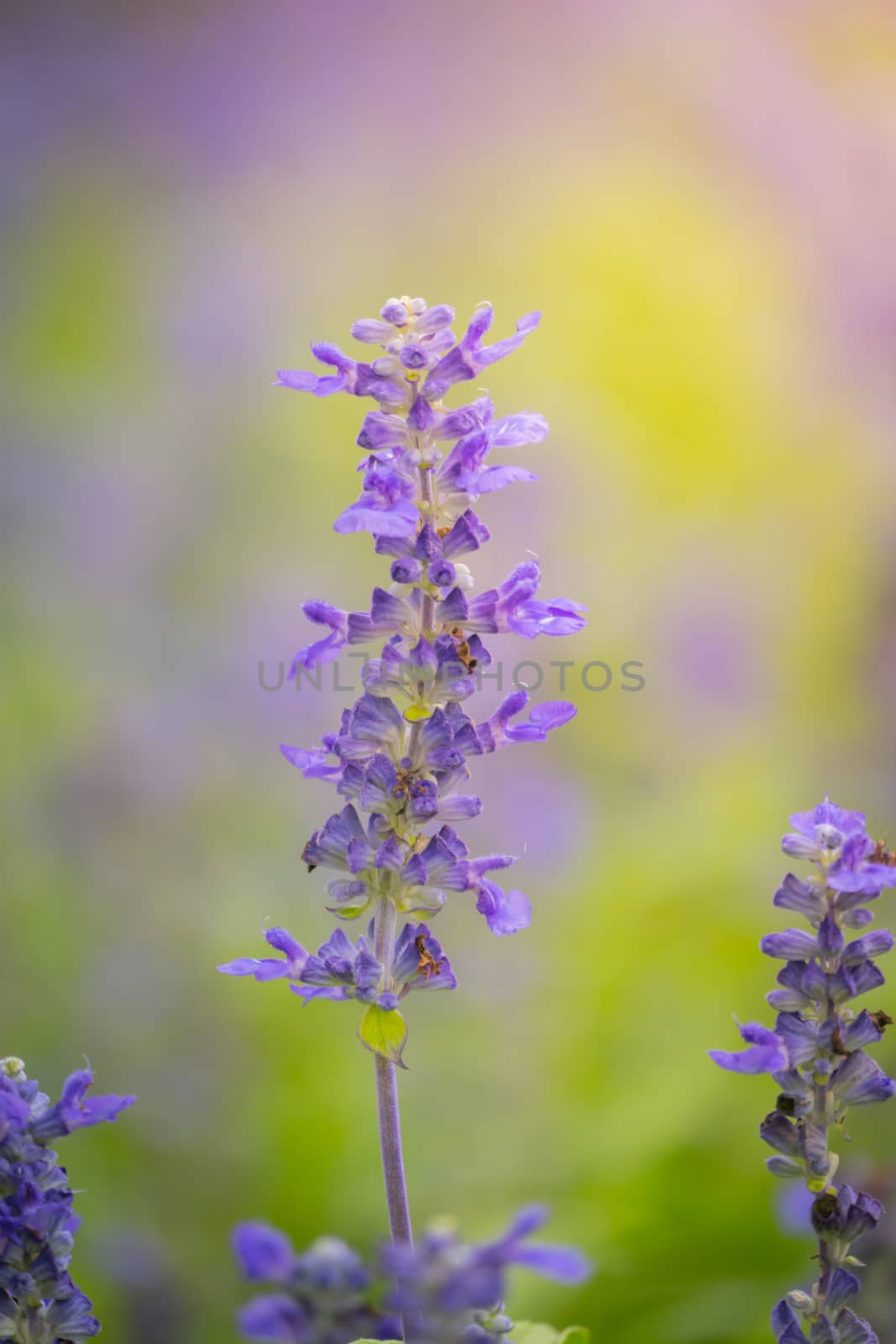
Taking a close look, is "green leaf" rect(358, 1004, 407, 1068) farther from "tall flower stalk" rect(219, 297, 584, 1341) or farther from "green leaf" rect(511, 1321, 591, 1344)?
"green leaf" rect(511, 1321, 591, 1344)

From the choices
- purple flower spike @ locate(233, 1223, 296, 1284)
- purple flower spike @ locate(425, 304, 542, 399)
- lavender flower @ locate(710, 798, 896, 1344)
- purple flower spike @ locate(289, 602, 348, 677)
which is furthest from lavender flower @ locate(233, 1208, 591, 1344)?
purple flower spike @ locate(425, 304, 542, 399)

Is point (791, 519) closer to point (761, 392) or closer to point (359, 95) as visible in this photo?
point (761, 392)

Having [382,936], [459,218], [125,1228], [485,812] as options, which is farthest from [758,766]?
[459,218]

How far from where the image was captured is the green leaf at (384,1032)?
121cm

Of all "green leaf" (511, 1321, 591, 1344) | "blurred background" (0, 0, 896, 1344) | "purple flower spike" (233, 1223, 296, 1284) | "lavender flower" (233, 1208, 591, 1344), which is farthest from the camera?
"blurred background" (0, 0, 896, 1344)

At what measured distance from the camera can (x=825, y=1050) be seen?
3.71 feet

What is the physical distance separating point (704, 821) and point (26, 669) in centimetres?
200

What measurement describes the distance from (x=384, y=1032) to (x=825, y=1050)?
0.43 m

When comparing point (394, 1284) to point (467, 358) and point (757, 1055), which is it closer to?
point (757, 1055)

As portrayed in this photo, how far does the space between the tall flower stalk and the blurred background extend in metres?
0.84

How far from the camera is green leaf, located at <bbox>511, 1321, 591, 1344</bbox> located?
128 cm

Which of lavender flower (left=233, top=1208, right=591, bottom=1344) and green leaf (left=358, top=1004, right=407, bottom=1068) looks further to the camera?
green leaf (left=358, top=1004, right=407, bottom=1068)

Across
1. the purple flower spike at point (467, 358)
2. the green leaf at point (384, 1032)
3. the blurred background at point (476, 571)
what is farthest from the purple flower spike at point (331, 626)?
the blurred background at point (476, 571)

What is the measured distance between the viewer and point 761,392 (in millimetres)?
4254
